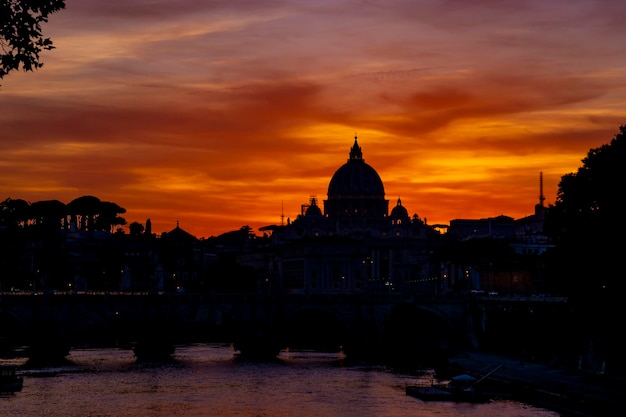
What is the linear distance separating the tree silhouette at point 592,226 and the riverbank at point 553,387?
20.5 ft

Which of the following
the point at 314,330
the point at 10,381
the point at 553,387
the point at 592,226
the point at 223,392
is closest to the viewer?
the point at 553,387

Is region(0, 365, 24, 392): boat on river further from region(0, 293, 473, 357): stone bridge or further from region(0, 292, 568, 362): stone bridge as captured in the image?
region(0, 293, 473, 357): stone bridge

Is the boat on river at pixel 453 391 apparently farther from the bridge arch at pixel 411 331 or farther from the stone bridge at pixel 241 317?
the bridge arch at pixel 411 331

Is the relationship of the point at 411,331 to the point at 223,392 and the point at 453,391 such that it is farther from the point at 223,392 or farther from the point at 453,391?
the point at 453,391

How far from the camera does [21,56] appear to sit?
49000 mm

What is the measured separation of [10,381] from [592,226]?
41.7 m

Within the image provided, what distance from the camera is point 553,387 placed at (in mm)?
97500

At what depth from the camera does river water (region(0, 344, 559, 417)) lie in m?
90.3

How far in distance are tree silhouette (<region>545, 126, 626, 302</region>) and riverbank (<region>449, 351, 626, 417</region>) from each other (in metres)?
6.25

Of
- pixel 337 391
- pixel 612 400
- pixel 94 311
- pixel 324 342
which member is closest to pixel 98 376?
pixel 337 391

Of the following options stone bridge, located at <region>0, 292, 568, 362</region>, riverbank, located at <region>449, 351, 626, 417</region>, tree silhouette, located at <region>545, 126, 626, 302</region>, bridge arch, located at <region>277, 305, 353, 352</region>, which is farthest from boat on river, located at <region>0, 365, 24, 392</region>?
bridge arch, located at <region>277, 305, 353, 352</region>

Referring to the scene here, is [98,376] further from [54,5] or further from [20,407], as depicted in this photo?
[54,5]

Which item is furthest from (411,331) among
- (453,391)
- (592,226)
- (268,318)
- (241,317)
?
(453,391)

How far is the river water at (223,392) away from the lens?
296 ft
